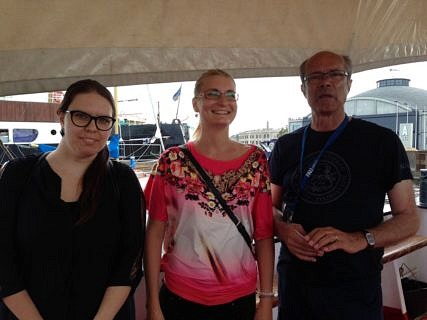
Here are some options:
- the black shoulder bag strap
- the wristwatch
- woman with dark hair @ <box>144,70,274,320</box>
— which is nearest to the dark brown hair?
woman with dark hair @ <box>144,70,274,320</box>

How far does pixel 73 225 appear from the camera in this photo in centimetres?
123

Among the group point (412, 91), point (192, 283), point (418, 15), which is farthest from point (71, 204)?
point (412, 91)

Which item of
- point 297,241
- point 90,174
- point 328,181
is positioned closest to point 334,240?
point 297,241

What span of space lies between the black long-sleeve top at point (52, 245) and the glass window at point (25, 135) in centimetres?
241

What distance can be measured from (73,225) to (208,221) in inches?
17.6

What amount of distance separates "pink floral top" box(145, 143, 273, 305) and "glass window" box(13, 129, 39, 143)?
2.44m

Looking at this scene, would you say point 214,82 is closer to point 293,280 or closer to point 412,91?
point 293,280

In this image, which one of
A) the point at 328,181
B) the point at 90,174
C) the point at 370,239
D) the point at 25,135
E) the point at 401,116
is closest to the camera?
the point at 90,174

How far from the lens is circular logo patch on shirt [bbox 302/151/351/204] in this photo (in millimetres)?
1520

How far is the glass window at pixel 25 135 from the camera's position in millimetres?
3463

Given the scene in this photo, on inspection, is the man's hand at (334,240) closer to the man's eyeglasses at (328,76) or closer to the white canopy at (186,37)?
the man's eyeglasses at (328,76)

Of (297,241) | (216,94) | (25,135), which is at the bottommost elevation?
(297,241)

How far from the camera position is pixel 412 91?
1459cm

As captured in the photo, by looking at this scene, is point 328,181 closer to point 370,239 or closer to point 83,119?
point 370,239
